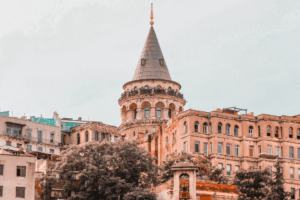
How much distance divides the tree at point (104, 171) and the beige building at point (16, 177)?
309 centimetres

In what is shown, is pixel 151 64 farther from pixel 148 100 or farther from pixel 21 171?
pixel 21 171

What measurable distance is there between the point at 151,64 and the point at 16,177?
181 ft

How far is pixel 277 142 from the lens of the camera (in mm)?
105125

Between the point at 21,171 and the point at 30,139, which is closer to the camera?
the point at 21,171

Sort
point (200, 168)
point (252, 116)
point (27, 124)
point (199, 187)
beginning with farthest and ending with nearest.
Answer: point (27, 124)
point (252, 116)
point (200, 168)
point (199, 187)

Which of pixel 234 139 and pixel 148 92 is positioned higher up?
pixel 148 92

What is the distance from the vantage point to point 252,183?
8006 cm

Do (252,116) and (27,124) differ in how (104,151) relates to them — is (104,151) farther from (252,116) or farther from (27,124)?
(27,124)

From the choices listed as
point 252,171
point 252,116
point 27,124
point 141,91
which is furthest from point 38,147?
point 252,171

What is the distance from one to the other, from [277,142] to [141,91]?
95.5ft

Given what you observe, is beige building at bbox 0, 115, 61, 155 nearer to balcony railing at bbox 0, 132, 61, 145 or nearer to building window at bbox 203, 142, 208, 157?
balcony railing at bbox 0, 132, 61, 145

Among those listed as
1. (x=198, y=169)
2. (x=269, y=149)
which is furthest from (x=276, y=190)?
(x=269, y=149)

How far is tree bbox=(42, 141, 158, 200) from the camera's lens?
256 ft

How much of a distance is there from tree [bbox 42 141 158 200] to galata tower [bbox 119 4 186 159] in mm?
38844
